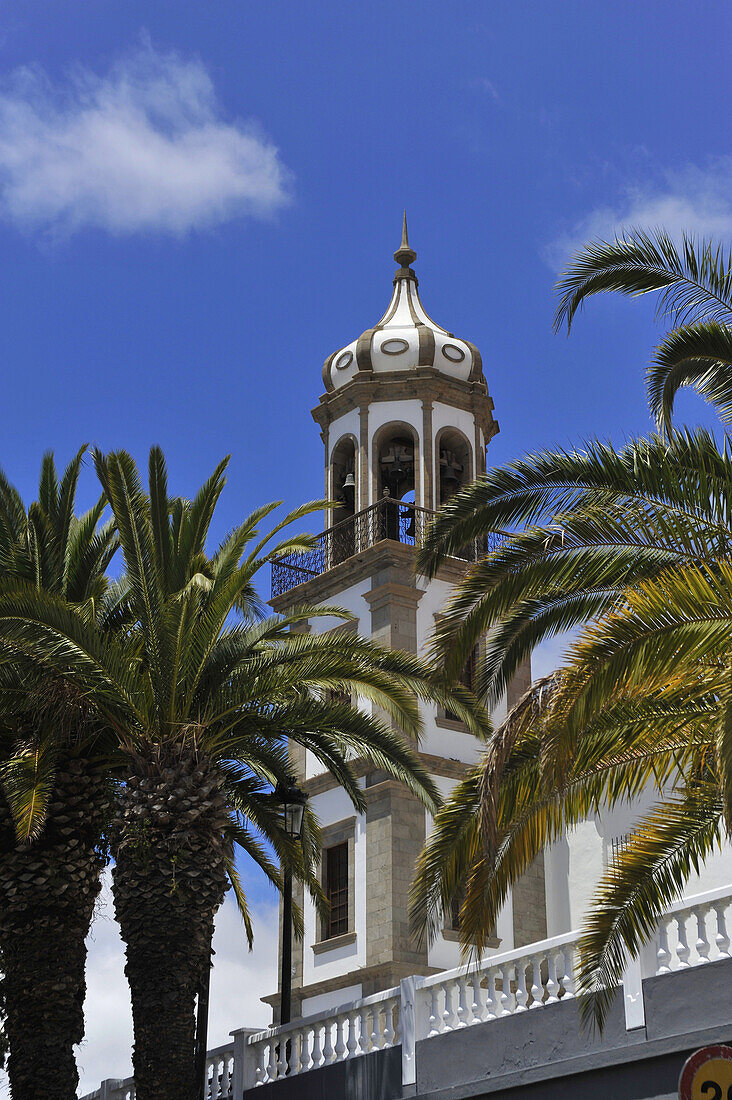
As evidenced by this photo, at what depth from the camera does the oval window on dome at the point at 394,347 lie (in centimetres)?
3484

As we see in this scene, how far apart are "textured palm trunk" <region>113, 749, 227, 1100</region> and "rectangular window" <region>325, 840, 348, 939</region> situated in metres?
12.1

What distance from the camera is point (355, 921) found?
29141mm

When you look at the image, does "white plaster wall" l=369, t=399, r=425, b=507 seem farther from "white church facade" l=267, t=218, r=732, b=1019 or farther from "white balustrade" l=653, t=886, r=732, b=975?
"white balustrade" l=653, t=886, r=732, b=975

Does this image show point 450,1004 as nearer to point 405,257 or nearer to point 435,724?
point 435,724

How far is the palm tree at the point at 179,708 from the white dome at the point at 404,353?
52.2 ft

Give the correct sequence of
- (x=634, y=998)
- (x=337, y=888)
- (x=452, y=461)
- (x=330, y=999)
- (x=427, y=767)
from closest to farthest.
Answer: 1. (x=634, y=998)
2. (x=330, y=999)
3. (x=427, y=767)
4. (x=337, y=888)
5. (x=452, y=461)

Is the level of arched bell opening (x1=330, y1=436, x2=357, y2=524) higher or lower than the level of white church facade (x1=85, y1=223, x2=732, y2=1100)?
higher

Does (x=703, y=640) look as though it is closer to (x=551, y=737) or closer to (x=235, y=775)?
(x=551, y=737)

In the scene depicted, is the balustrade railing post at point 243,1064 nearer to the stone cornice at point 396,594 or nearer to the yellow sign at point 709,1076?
the yellow sign at point 709,1076

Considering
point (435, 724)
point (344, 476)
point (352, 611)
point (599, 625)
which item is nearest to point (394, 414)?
point (344, 476)

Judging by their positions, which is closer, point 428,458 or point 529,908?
point 529,908

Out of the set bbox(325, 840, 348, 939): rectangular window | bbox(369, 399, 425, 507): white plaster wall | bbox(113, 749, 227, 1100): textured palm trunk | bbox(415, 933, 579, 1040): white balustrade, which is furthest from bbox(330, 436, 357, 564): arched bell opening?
bbox(415, 933, 579, 1040): white balustrade

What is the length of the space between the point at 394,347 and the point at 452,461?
114 inches

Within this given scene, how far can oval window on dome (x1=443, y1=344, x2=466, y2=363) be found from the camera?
3503cm
